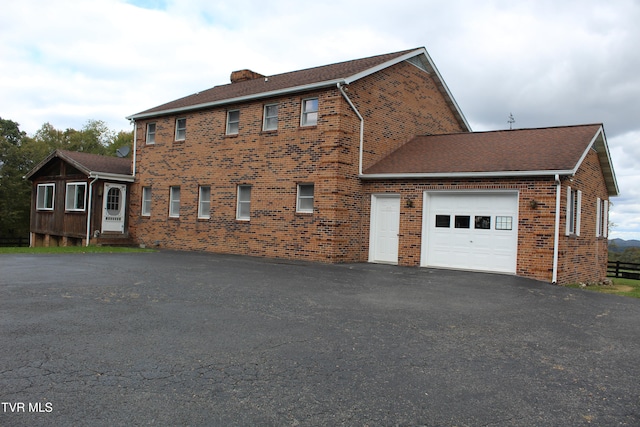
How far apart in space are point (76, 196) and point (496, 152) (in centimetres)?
1834

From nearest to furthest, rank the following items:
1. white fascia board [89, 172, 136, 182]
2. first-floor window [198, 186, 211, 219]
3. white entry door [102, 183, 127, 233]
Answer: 1. first-floor window [198, 186, 211, 219]
2. white fascia board [89, 172, 136, 182]
3. white entry door [102, 183, 127, 233]

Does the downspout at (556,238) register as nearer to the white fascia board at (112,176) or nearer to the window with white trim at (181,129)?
the window with white trim at (181,129)

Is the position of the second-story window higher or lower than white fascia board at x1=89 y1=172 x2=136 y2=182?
higher

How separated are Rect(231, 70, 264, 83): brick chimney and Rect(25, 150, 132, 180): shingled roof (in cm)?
680

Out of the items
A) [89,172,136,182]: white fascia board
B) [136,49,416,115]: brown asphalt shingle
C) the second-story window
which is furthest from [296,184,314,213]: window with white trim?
[89,172,136,182]: white fascia board

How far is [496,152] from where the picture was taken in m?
15.0

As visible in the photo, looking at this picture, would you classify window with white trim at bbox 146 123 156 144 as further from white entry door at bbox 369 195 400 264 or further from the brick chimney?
white entry door at bbox 369 195 400 264

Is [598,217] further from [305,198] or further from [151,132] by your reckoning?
[151,132]

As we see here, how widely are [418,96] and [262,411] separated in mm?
17359

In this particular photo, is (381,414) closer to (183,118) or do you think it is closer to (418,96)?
(418,96)

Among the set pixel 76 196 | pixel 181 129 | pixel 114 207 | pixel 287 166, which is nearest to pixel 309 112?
pixel 287 166

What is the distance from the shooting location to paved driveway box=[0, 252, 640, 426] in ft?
13.2

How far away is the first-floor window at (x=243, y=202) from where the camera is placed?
1848 centimetres

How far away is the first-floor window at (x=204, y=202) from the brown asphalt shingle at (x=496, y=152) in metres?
6.89
